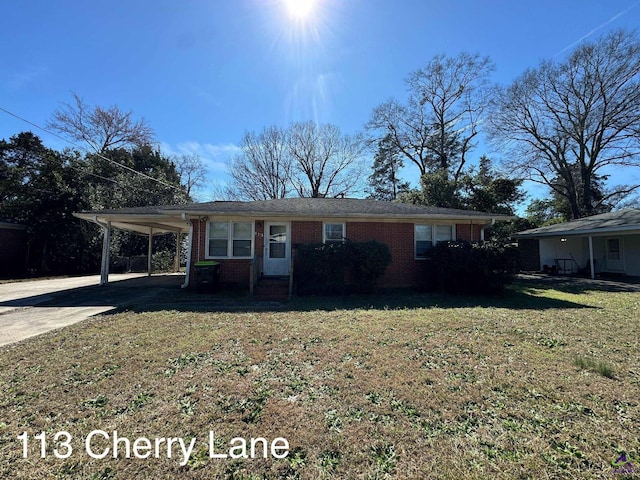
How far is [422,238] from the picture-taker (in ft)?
37.0

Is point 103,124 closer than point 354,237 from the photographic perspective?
No

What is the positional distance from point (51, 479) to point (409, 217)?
33.4 ft

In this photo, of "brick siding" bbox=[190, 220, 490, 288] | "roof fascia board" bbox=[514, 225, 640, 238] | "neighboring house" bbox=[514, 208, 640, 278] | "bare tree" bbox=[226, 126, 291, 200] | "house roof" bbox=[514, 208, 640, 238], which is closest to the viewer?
"brick siding" bbox=[190, 220, 490, 288]

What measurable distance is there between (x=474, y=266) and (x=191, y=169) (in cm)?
3150

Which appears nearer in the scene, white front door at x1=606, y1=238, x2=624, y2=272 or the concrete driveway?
the concrete driveway

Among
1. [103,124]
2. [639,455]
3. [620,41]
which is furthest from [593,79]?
[103,124]

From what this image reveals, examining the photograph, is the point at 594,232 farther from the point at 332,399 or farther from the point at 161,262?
Answer: the point at 161,262

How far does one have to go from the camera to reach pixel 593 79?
22.0 metres

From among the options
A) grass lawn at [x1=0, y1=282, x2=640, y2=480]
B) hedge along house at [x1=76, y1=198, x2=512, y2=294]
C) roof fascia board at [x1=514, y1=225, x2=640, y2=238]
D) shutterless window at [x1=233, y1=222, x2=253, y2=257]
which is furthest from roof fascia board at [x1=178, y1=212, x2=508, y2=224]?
roof fascia board at [x1=514, y1=225, x2=640, y2=238]

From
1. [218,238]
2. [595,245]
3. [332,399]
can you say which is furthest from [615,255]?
[332,399]

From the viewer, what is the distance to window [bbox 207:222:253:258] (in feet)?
34.6

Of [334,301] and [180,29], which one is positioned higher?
[180,29]

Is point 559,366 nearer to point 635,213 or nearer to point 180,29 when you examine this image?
point 180,29

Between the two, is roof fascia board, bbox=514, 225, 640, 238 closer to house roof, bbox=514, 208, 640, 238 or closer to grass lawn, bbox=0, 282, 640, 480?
house roof, bbox=514, 208, 640, 238
